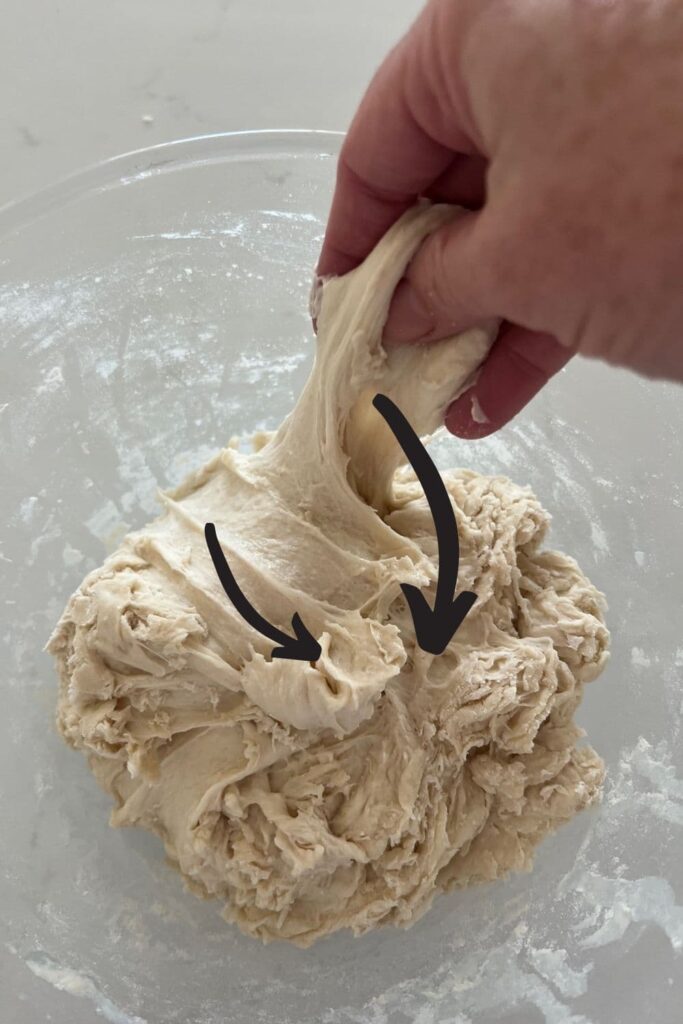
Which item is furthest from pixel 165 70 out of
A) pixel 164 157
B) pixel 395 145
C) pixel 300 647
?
pixel 300 647

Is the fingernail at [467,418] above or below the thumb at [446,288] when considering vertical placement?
below

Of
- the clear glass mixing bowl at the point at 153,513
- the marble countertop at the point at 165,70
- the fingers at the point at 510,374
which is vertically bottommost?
the clear glass mixing bowl at the point at 153,513

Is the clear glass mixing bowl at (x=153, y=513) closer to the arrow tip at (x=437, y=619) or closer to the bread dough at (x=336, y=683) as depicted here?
the bread dough at (x=336, y=683)

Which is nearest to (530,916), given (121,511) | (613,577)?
(613,577)

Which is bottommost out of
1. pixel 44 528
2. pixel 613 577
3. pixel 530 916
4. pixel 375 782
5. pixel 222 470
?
pixel 530 916

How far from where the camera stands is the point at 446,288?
2.29ft

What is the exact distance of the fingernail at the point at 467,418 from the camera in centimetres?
89

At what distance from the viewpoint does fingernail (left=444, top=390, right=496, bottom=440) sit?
89cm

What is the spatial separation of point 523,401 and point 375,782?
1.41 ft

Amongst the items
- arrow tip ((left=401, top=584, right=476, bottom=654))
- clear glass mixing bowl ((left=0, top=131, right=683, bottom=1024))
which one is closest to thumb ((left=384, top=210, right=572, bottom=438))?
arrow tip ((left=401, top=584, right=476, bottom=654))

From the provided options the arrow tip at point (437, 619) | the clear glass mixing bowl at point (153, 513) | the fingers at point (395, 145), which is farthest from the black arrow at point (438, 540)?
the clear glass mixing bowl at point (153, 513)

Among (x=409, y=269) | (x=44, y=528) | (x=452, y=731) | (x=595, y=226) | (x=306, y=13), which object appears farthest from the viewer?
(x=306, y=13)

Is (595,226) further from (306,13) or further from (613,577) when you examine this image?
(306,13)

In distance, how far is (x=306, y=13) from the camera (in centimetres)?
150
